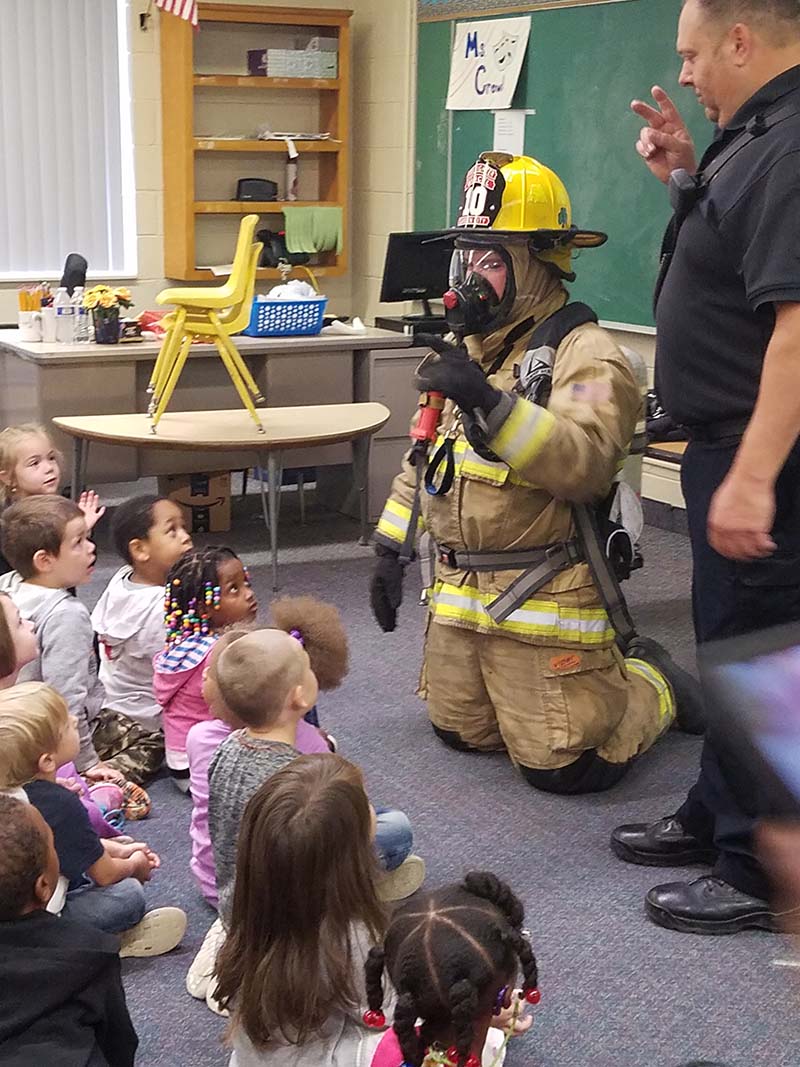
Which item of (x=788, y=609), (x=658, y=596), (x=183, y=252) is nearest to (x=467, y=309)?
(x=788, y=609)

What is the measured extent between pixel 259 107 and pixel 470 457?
4411mm

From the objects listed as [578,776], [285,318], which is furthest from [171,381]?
[578,776]

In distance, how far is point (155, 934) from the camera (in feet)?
7.88

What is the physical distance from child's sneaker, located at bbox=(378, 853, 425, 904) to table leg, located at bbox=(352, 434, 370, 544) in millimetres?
2516

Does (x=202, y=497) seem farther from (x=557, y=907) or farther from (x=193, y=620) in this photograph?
(x=557, y=907)

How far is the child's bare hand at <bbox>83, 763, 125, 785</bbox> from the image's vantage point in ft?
9.58

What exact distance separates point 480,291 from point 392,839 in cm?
126

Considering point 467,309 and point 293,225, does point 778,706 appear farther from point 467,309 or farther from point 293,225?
point 293,225

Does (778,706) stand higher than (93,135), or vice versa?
(93,135)

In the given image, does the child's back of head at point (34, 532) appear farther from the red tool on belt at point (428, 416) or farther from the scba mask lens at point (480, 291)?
the scba mask lens at point (480, 291)

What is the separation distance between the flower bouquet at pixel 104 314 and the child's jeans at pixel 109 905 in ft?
10.1

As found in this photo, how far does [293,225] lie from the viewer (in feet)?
22.6

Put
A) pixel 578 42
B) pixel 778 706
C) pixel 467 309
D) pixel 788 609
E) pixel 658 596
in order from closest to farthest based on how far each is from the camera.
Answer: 1. pixel 778 706
2. pixel 788 609
3. pixel 467 309
4. pixel 658 596
5. pixel 578 42

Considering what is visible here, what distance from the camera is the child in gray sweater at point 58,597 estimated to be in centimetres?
281
